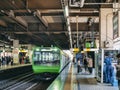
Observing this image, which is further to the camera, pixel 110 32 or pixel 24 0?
pixel 110 32

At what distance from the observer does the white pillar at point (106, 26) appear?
2072cm

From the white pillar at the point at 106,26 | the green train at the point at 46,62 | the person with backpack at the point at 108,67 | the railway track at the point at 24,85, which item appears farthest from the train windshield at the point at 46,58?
the person with backpack at the point at 108,67

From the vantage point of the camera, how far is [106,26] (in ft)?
69.2

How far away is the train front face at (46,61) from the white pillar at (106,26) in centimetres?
569

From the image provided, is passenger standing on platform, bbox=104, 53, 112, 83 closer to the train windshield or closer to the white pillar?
the white pillar

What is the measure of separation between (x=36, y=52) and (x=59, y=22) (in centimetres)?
509

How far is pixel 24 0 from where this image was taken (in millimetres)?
17922

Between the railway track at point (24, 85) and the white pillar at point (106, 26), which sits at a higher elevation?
the white pillar at point (106, 26)

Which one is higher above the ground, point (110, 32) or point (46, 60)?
point (110, 32)

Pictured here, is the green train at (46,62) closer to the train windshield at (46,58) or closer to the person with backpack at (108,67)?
the train windshield at (46,58)

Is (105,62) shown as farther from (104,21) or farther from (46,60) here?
(46,60)

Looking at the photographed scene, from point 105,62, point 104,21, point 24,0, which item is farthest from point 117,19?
point 24,0

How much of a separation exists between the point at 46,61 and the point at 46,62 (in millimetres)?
85

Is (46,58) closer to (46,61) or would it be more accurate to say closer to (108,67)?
(46,61)
